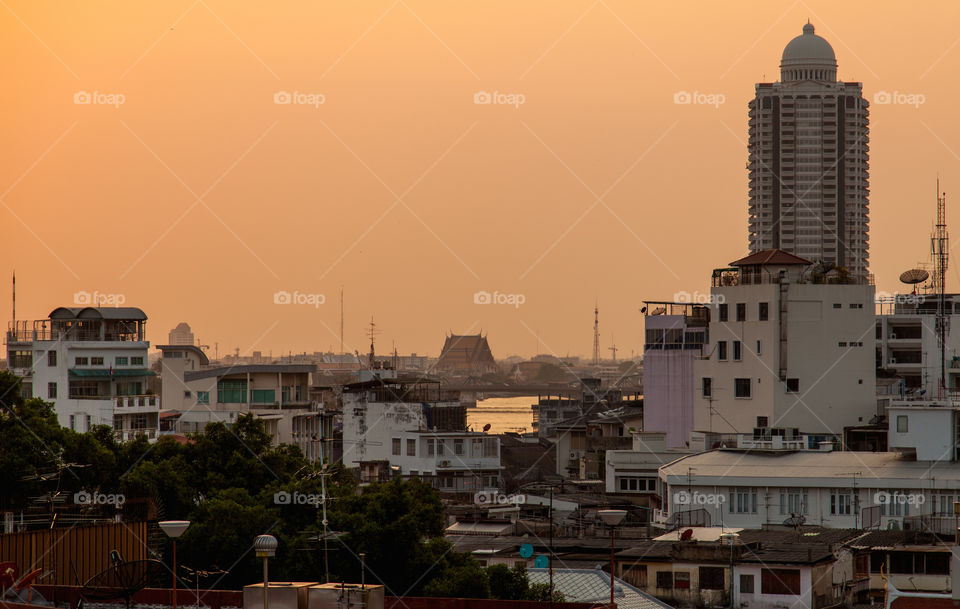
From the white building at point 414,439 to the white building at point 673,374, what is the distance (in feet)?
22.0

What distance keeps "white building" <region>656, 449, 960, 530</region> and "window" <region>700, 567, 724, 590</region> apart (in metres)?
6.94

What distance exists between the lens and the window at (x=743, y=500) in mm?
36250

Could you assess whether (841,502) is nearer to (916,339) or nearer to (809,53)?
(916,339)

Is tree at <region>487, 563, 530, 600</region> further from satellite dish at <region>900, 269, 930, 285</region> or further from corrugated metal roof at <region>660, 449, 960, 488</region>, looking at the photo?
satellite dish at <region>900, 269, 930, 285</region>

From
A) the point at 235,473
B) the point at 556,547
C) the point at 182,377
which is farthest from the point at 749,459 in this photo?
the point at 182,377

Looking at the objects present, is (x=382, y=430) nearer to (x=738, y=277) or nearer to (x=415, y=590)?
(x=738, y=277)

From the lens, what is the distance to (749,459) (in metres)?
38.6

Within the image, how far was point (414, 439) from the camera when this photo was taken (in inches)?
2062

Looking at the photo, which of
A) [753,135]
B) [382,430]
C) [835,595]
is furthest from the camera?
[753,135]

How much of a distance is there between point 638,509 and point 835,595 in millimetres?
14420

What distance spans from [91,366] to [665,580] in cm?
2879

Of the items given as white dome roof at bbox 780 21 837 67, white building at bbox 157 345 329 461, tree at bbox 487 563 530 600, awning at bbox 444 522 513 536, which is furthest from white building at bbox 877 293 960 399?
white dome roof at bbox 780 21 837 67

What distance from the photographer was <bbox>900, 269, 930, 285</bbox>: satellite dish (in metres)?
66.2

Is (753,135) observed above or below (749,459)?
above
